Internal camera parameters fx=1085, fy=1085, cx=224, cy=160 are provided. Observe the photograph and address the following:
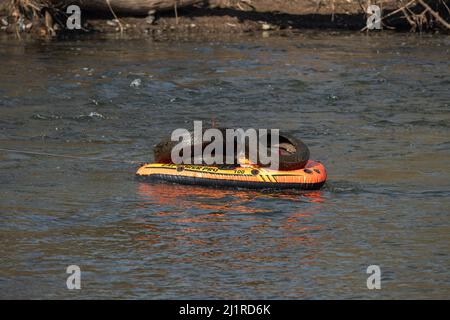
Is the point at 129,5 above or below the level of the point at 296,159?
above

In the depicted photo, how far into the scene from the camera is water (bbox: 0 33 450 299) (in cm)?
1063

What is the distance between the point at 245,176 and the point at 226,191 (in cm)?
33

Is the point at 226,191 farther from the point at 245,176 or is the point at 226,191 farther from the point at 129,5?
Answer: the point at 129,5

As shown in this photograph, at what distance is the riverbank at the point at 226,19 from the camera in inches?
966

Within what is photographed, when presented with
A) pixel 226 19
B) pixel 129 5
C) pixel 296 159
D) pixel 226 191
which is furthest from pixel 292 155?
pixel 226 19

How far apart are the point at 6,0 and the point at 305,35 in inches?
269

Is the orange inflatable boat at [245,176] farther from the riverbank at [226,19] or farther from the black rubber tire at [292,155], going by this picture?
the riverbank at [226,19]

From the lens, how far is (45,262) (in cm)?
1088

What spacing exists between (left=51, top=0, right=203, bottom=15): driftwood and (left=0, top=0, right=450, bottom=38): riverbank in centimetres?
11

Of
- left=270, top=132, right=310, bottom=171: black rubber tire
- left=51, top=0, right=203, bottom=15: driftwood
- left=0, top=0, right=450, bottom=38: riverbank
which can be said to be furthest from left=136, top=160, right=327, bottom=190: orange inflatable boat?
left=51, top=0, right=203, bottom=15: driftwood

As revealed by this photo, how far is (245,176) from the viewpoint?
13547mm

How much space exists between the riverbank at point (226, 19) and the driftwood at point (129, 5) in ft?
0.36

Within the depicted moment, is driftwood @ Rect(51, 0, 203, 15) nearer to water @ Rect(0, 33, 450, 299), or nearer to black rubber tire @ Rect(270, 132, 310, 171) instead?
water @ Rect(0, 33, 450, 299)

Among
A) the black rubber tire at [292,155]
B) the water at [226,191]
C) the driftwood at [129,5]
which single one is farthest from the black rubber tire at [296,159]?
the driftwood at [129,5]
